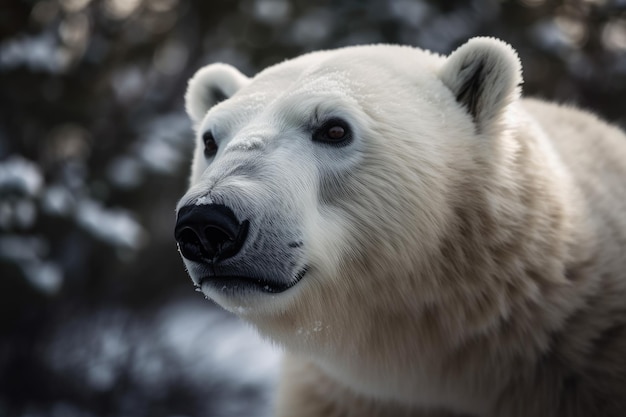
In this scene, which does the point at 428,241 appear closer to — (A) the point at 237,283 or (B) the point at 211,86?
(A) the point at 237,283

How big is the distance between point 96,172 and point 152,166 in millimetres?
684

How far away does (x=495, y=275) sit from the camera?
2.07m

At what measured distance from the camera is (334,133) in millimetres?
2008

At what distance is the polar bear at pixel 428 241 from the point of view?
1.95 meters

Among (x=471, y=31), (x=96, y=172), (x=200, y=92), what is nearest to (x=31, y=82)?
(x=96, y=172)

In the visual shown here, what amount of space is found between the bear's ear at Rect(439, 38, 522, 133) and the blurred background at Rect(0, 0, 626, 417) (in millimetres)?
Result: 2298

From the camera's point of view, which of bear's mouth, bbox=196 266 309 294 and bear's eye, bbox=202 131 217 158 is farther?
bear's eye, bbox=202 131 217 158

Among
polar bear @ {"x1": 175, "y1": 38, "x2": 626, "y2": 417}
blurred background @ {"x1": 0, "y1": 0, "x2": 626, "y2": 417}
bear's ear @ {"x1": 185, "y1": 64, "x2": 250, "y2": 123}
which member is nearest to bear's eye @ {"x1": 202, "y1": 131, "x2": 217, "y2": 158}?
polar bear @ {"x1": 175, "y1": 38, "x2": 626, "y2": 417}

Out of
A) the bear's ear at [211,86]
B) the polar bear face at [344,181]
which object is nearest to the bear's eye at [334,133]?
the polar bear face at [344,181]

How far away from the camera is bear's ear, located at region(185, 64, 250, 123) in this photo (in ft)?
8.45

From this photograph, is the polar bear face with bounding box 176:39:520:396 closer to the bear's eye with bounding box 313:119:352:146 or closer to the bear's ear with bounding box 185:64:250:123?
the bear's eye with bounding box 313:119:352:146

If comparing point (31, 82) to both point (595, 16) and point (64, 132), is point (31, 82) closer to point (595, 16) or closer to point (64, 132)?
point (64, 132)

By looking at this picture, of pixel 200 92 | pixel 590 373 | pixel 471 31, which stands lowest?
pixel 590 373

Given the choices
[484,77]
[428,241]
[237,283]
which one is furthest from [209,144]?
[484,77]
